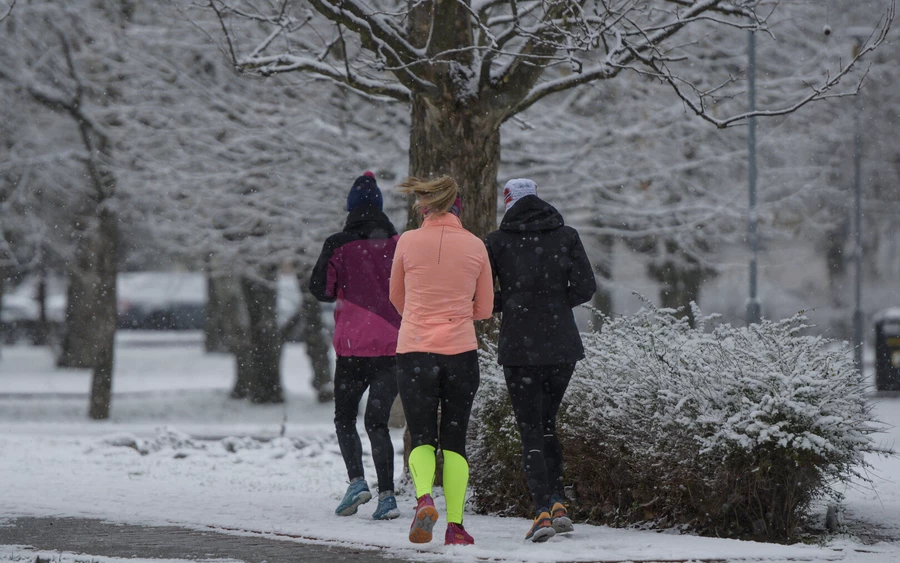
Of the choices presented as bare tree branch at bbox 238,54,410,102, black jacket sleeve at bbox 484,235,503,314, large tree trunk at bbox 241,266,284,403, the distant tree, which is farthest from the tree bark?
black jacket sleeve at bbox 484,235,503,314

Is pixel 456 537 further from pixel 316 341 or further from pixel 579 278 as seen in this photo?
pixel 316 341

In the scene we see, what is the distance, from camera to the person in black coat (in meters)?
6.16

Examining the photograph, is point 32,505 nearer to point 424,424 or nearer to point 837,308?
point 424,424

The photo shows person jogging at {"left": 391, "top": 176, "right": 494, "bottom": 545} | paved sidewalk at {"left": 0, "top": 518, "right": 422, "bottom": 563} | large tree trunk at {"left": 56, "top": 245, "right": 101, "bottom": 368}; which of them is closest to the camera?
paved sidewalk at {"left": 0, "top": 518, "right": 422, "bottom": 563}

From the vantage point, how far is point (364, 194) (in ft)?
23.7

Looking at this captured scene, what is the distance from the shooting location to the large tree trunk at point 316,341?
19.8m

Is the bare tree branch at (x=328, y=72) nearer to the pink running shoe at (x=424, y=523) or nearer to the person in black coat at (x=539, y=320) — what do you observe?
the person in black coat at (x=539, y=320)

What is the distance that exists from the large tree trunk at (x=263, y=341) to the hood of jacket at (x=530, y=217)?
13.4m

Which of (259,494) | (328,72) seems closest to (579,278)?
(259,494)

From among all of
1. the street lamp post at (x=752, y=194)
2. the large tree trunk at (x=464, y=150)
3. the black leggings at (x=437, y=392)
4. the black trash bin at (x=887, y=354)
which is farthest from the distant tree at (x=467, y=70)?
the black trash bin at (x=887, y=354)

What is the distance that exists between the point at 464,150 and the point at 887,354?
14021 millimetres

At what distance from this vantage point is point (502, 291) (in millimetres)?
6422

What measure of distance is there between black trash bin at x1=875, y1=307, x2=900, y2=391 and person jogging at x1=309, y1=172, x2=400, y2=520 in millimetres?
14972

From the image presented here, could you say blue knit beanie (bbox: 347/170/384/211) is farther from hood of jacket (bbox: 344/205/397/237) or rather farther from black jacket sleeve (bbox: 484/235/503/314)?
black jacket sleeve (bbox: 484/235/503/314)
